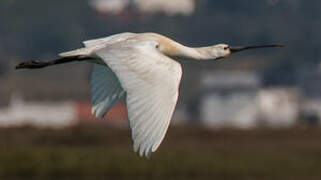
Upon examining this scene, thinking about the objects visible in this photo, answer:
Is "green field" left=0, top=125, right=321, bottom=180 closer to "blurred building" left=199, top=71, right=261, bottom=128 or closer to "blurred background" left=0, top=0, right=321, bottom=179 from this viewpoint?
"blurred background" left=0, top=0, right=321, bottom=179

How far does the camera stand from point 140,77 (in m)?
7.68

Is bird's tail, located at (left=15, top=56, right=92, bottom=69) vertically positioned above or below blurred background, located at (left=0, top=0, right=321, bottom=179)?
above

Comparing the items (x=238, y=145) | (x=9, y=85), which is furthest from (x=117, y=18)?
(x=238, y=145)

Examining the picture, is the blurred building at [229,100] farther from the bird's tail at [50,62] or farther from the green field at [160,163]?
the bird's tail at [50,62]

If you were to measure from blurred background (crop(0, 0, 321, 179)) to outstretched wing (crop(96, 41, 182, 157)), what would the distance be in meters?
14.2

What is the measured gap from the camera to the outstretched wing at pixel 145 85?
724 centimetres

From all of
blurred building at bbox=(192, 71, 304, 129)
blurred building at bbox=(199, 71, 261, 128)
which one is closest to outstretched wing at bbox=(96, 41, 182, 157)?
blurred building at bbox=(192, 71, 304, 129)

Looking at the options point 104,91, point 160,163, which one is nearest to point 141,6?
point 160,163

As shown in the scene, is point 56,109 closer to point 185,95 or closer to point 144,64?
point 185,95

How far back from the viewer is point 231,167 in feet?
78.3

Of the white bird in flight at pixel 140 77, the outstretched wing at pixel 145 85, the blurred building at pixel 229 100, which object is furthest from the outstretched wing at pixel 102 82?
the blurred building at pixel 229 100

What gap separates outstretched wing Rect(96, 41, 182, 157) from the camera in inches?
285

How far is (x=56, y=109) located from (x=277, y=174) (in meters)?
37.6

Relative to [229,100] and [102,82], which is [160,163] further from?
[229,100]
